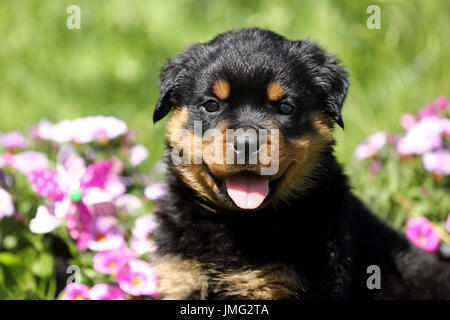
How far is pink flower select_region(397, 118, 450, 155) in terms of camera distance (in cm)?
370

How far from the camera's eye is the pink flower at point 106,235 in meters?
3.13

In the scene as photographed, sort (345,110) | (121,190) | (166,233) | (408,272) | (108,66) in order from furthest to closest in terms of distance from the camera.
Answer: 1. (108,66)
2. (345,110)
3. (121,190)
4. (408,272)
5. (166,233)

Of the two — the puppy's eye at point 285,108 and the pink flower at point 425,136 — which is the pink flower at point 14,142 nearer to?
the puppy's eye at point 285,108

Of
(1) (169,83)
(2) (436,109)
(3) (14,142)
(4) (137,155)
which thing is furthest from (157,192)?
(2) (436,109)

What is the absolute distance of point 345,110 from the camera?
5008mm

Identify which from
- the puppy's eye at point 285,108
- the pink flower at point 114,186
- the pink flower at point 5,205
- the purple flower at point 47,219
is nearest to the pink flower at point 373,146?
the puppy's eye at point 285,108

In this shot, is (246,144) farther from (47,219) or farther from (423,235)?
(423,235)

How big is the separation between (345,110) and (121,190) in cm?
233

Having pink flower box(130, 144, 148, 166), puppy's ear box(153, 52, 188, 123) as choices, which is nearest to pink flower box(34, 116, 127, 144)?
pink flower box(130, 144, 148, 166)

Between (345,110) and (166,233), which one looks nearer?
(166,233)

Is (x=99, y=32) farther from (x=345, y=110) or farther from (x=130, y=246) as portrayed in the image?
(x=130, y=246)

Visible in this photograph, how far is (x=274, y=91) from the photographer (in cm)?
269

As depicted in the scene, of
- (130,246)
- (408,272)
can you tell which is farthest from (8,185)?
(408,272)

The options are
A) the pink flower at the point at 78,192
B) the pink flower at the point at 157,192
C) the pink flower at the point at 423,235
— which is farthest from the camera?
the pink flower at the point at 423,235
